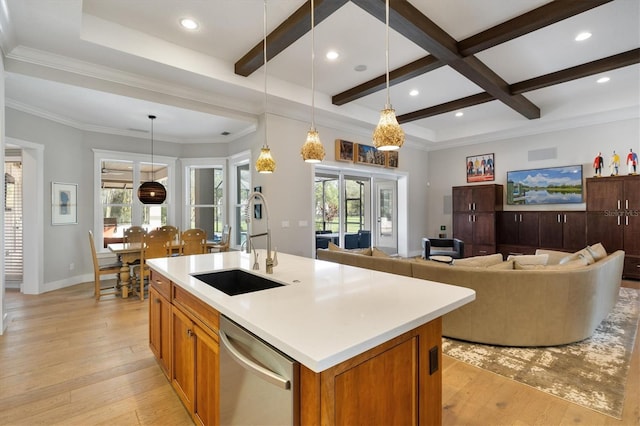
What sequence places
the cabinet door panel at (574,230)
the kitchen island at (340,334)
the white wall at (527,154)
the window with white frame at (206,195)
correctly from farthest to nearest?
1. the window with white frame at (206,195)
2. the cabinet door panel at (574,230)
3. the white wall at (527,154)
4. the kitchen island at (340,334)

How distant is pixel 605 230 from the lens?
5.61 meters

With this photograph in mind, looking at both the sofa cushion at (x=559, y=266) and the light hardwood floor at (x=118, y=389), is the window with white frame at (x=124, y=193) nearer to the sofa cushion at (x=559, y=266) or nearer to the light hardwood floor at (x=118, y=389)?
the light hardwood floor at (x=118, y=389)

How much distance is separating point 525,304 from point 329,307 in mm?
2363

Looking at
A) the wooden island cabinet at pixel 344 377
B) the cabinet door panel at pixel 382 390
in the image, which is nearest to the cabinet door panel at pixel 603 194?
the wooden island cabinet at pixel 344 377

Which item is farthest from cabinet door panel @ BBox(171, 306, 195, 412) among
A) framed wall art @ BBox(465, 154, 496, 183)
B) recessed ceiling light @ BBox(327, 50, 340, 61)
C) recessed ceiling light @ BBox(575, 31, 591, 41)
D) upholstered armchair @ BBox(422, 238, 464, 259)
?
framed wall art @ BBox(465, 154, 496, 183)

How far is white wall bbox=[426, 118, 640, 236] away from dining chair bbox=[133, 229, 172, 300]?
21.5 feet

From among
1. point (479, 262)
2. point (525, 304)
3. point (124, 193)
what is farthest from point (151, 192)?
point (525, 304)

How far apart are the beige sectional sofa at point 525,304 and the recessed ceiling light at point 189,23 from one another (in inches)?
141

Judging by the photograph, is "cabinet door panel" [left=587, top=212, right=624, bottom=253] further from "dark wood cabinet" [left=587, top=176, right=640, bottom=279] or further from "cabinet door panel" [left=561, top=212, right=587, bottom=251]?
"cabinet door panel" [left=561, top=212, right=587, bottom=251]

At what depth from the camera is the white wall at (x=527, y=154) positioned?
228 inches

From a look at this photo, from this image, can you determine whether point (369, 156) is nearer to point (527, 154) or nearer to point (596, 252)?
point (527, 154)

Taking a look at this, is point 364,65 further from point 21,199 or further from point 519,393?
point 21,199

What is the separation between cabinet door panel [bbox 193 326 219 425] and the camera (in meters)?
1.54

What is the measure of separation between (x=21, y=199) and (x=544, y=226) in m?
9.65
